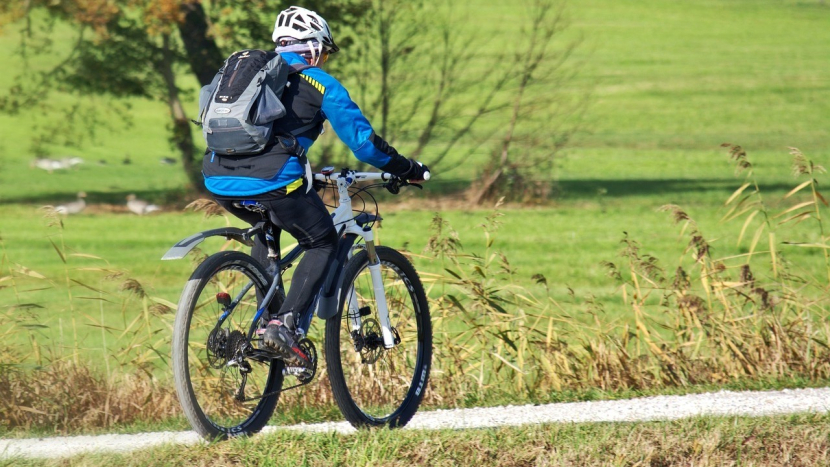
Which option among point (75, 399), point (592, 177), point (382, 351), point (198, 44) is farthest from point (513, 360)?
point (592, 177)

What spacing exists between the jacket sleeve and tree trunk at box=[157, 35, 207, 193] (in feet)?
44.1

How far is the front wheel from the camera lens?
5279 millimetres

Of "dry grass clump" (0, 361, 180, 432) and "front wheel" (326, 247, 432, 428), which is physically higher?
→ "front wheel" (326, 247, 432, 428)

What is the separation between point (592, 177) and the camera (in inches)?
925

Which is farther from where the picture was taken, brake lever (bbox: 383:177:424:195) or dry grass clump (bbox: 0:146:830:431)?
dry grass clump (bbox: 0:146:830:431)

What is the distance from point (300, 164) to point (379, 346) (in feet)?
3.94

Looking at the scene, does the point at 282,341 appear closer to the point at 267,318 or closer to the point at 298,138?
the point at 267,318

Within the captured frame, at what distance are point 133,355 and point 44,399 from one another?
2.94 metres

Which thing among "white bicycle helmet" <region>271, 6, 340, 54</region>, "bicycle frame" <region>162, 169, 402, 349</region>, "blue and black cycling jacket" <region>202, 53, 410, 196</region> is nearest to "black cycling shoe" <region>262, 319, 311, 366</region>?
"bicycle frame" <region>162, 169, 402, 349</region>

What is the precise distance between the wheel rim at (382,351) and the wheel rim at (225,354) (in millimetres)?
526

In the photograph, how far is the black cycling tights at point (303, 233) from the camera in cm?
496

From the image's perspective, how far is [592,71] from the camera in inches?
1655

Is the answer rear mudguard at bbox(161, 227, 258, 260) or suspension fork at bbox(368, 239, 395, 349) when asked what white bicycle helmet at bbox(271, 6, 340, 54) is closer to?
rear mudguard at bbox(161, 227, 258, 260)

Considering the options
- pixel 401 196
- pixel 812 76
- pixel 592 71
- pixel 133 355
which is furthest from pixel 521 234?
pixel 812 76
